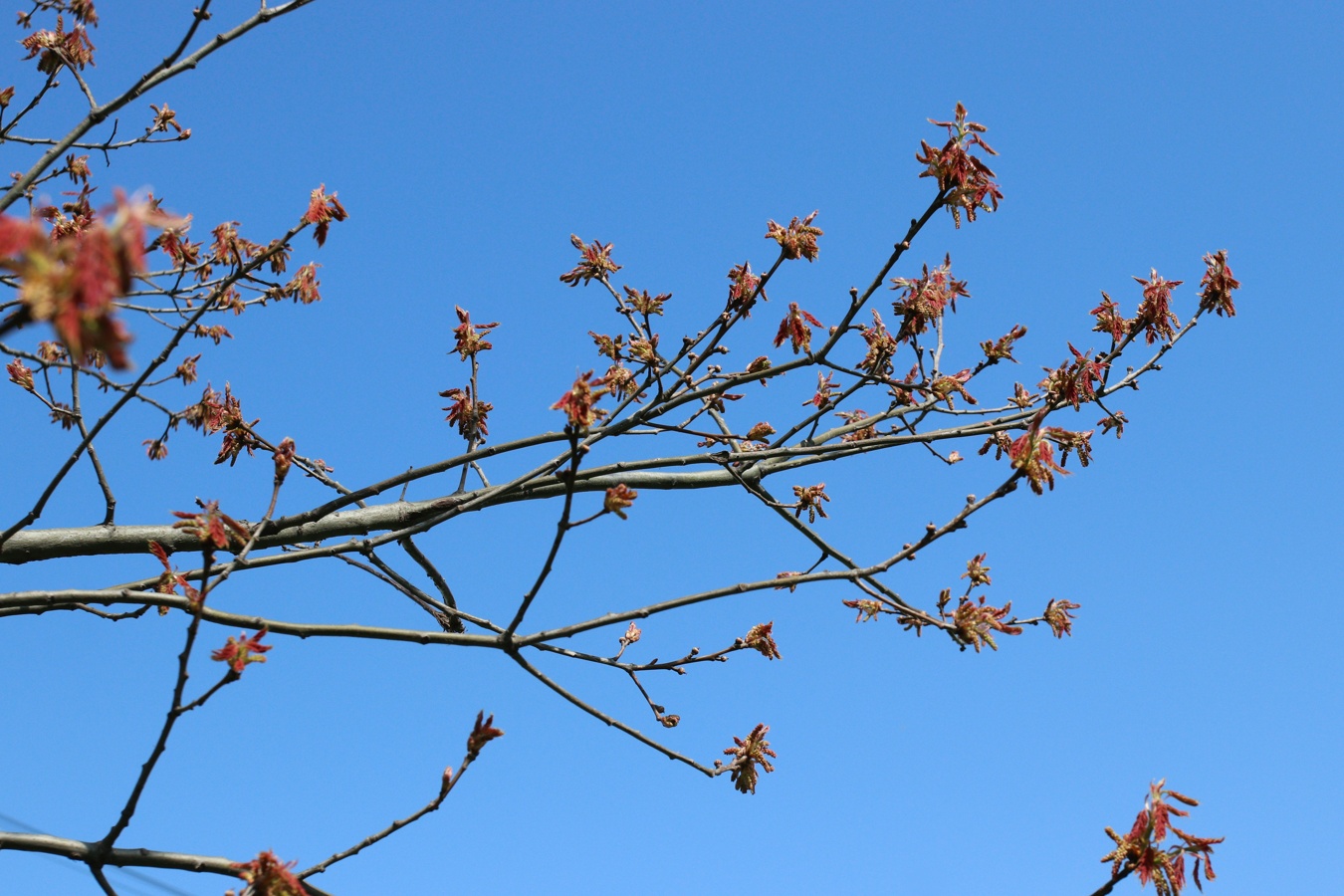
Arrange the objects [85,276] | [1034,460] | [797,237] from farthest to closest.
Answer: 1. [797,237]
2. [1034,460]
3. [85,276]

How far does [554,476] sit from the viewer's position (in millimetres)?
3445

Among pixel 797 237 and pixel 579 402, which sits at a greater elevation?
pixel 797 237

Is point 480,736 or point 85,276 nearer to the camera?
point 85,276

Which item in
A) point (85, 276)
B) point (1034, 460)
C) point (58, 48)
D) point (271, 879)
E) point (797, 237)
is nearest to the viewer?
point (85, 276)

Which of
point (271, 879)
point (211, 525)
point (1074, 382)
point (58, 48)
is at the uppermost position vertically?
point (58, 48)

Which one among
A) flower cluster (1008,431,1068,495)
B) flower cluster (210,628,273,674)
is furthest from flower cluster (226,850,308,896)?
flower cluster (1008,431,1068,495)

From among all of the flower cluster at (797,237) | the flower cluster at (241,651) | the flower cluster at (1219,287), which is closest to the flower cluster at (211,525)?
the flower cluster at (241,651)

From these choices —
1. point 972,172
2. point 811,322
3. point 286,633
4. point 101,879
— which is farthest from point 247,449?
point 972,172

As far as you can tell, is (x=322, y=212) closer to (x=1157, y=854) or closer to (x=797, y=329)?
(x=797, y=329)

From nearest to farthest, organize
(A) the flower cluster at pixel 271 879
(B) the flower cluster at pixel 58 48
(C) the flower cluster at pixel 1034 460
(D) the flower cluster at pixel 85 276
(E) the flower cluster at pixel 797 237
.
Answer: (D) the flower cluster at pixel 85 276, (A) the flower cluster at pixel 271 879, (C) the flower cluster at pixel 1034 460, (E) the flower cluster at pixel 797 237, (B) the flower cluster at pixel 58 48

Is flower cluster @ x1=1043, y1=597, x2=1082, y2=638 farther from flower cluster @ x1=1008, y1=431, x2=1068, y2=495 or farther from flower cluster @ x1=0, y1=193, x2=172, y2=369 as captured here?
flower cluster @ x1=0, y1=193, x2=172, y2=369

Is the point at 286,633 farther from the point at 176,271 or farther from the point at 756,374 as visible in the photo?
the point at 176,271

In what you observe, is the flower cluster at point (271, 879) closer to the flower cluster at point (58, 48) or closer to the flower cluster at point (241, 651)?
the flower cluster at point (241, 651)

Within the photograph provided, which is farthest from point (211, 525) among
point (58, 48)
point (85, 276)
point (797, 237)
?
point (58, 48)
